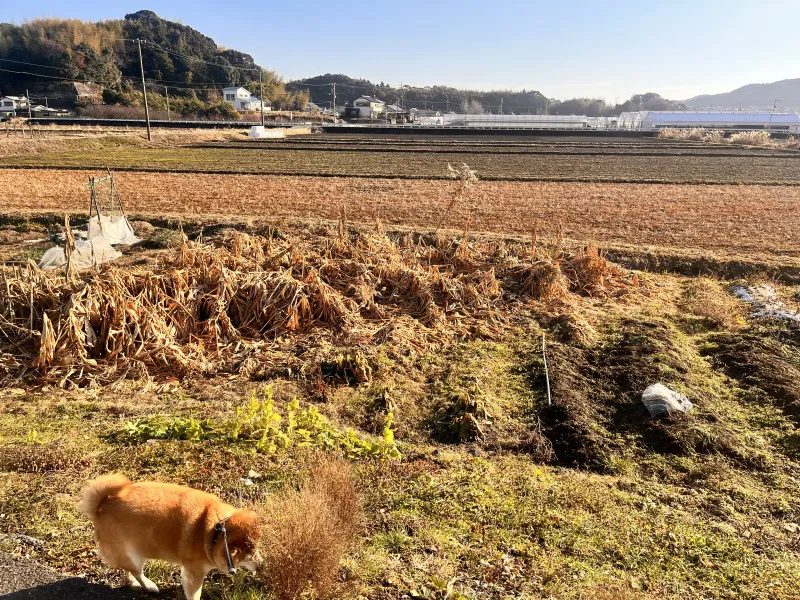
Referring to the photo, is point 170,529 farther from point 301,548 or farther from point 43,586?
point 43,586

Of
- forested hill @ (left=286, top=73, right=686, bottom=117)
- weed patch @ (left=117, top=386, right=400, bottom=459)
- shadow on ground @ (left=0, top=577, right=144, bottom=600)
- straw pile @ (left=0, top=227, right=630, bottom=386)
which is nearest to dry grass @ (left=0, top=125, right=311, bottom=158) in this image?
straw pile @ (left=0, top=227, right=630, bottom=386)

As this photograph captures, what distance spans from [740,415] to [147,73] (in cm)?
12872

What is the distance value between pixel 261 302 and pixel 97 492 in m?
4.97

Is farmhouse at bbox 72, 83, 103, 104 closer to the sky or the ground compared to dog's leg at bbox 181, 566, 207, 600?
closer to the sky

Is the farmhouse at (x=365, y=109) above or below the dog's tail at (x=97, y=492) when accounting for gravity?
above

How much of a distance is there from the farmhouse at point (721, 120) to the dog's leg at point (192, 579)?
93.4m

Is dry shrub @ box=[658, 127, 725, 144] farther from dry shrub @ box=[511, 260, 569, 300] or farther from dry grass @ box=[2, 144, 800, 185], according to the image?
dry shrub @ box=[511, 260, 569, 300]

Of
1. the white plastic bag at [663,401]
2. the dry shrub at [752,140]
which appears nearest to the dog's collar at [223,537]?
the white plastic bag at [663,401]

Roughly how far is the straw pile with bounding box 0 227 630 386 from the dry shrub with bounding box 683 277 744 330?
1.24 m

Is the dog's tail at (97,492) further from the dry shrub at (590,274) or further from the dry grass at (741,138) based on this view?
the dry grass at (741,138)

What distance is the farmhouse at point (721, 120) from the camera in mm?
81769

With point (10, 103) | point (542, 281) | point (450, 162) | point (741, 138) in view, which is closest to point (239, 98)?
point (10, 103)

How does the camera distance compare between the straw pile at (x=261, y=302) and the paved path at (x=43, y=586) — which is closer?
the paved path at (x=43, y=586)

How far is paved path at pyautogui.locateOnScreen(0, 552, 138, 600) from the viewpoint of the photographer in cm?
273
